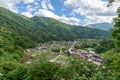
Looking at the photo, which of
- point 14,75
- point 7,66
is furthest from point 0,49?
point 14,75

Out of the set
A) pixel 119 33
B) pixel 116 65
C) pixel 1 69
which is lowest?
pixel 1 69

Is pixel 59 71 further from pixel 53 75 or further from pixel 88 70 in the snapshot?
pixel 88 70

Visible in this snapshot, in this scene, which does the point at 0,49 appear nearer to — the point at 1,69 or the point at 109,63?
the point at 1,69

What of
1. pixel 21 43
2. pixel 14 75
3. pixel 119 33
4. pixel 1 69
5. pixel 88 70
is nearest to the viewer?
pixel 119 33

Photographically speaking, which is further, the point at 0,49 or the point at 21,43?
the point at 21,43

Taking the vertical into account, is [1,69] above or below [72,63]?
below

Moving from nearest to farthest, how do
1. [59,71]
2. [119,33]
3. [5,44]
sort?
[119,33], [59,71], [5,44]

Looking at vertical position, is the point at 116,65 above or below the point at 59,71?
above

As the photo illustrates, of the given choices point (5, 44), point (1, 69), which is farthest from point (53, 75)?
point (5, 44)

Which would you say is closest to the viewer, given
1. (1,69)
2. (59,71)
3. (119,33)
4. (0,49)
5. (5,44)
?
(119,33)
